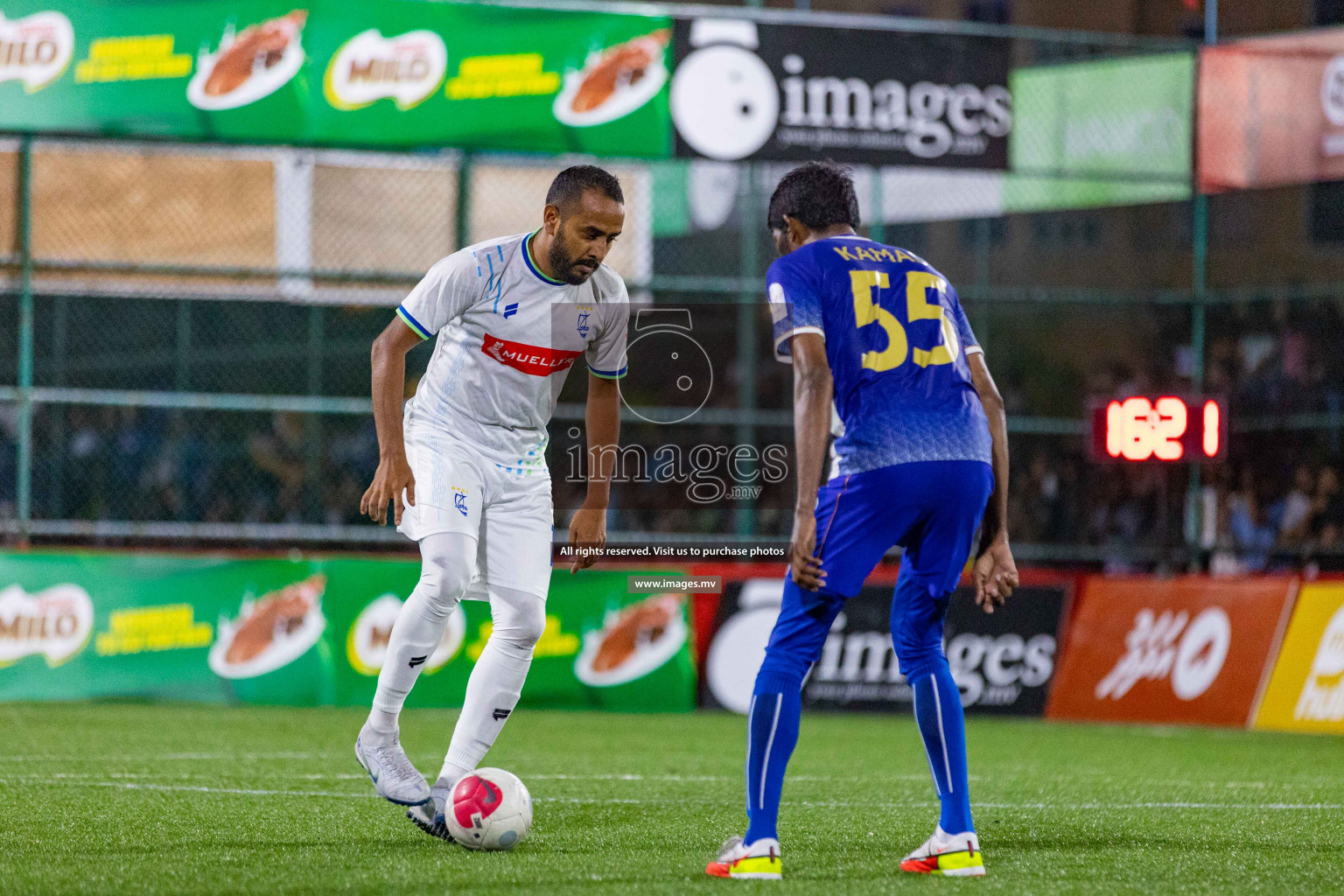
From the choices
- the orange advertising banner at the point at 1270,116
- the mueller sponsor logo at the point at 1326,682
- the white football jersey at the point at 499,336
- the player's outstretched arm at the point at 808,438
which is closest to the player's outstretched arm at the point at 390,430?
the white football jersey at the point at 499,336

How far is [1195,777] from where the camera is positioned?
28.7 ft

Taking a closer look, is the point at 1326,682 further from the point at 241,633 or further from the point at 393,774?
the point at 393,774

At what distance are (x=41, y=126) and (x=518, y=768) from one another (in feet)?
24.3

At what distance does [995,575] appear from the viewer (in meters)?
5.18

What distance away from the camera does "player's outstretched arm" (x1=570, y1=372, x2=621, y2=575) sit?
626 cm

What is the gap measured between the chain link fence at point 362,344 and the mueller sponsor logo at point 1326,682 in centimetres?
142

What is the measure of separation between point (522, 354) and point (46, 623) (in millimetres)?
7723

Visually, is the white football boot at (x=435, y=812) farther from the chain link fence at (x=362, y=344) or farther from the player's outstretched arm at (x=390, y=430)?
the chain link fence at (x=362, y=344)

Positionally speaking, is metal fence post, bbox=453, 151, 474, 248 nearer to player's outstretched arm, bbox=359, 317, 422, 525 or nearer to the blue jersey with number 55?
player's outstretched arm, bbox=359, 317, 422, 525

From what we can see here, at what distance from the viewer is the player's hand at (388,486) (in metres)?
5.74

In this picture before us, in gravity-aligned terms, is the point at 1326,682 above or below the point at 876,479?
below

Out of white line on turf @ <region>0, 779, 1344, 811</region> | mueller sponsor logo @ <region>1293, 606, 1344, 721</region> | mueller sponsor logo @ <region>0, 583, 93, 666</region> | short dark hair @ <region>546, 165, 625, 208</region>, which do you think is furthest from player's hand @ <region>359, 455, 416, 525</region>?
mueller sponsor logo @ <region>1293, 606, 1344, 721</region>

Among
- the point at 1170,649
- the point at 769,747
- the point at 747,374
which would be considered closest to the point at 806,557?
the point at 769,747

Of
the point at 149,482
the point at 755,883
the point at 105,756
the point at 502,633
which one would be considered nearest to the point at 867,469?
the point at 755,883
